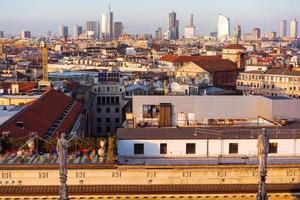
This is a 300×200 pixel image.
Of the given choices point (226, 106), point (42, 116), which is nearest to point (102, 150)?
point (226, 106)

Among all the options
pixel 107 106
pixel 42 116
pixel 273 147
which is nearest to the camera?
pixel 273 147

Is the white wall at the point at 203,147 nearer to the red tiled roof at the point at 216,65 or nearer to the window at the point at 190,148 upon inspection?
the window at the point at 190,148

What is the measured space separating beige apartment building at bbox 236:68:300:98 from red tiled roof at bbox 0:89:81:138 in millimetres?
52907

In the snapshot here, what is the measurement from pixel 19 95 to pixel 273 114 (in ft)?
117

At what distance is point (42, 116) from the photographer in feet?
163

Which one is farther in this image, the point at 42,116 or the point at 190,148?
the point at 42,116

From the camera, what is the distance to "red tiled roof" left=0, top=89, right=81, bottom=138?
4184 cm

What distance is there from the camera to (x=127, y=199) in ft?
92.1

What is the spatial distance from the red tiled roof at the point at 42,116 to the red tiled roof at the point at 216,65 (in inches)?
2416

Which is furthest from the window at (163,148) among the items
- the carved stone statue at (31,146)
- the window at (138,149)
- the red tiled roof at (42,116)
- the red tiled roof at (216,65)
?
the red tiled roof at (216,65)

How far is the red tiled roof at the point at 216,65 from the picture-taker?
406ft

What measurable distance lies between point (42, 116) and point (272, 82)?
226 feet

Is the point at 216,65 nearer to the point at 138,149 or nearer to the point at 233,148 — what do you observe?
the point at 233,148

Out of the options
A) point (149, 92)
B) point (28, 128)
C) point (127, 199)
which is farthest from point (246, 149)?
point (149, 92)
